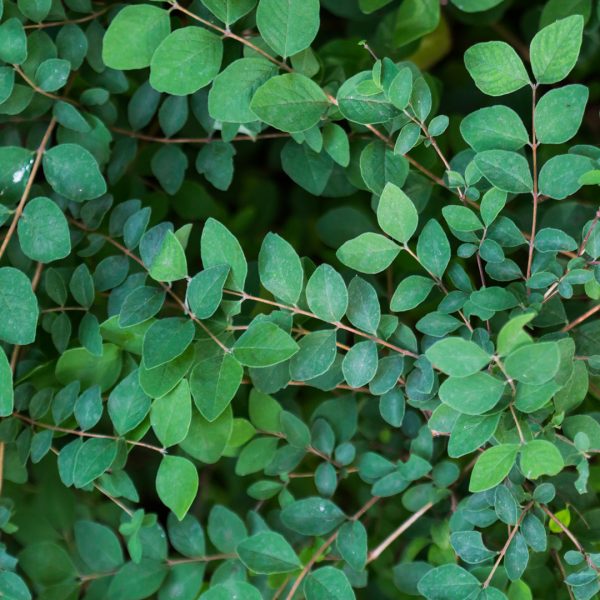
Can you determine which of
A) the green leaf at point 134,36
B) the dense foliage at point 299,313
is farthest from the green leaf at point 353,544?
the green leaf at point 134,36

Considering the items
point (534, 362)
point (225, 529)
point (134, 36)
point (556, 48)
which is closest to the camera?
point (534, 362)

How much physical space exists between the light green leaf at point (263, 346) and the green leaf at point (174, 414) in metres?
0.08

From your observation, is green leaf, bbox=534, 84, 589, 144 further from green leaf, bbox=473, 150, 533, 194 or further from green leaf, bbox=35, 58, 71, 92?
green leaf, bbox=35, 58, 71, 92

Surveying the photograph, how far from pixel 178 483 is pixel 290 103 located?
1.34 feet

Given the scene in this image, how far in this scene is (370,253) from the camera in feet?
2.61

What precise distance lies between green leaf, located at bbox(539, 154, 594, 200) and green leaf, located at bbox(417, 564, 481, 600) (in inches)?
15.2

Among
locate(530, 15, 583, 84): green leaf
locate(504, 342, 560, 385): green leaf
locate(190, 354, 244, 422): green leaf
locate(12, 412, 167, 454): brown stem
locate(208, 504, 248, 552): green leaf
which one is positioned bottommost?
locate(208, 504, 248, 552): green leaf

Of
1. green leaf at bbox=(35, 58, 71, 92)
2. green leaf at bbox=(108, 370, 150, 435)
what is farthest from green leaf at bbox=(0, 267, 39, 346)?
green leaf at bbox=(35, 58, 71, 92)

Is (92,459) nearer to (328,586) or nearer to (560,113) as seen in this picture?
(328,586)

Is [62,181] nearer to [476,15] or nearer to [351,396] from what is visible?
[351,396]

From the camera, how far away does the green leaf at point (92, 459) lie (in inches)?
32.2

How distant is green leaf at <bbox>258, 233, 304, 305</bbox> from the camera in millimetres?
790


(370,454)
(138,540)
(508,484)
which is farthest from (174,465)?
(508,484)

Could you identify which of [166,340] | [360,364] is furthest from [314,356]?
[166,340]
